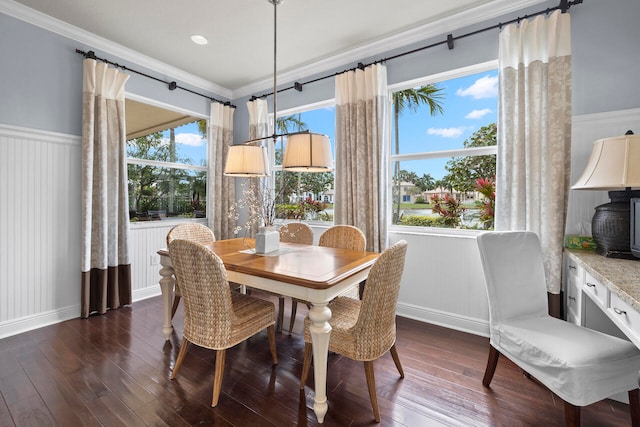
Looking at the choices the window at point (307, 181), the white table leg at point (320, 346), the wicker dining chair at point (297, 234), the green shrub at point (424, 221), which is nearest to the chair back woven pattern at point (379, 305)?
the white table leg at point (320, 346)

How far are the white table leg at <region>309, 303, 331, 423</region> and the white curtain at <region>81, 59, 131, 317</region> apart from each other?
8.45 feet

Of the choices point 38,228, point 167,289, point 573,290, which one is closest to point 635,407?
point 573,290

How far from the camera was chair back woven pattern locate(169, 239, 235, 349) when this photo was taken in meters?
1.56

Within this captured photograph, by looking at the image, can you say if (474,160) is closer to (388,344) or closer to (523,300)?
(523,300)

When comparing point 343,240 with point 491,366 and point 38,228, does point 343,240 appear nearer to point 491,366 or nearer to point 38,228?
point 491,366

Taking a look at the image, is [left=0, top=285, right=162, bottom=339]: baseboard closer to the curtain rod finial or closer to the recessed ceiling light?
the recessed ceiling light

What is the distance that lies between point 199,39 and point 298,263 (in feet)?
8.50

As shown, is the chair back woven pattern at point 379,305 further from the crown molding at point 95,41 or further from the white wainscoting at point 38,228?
the crown molding at point 95,41

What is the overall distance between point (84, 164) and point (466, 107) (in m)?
3.72

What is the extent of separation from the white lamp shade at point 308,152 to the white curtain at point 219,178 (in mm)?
2522

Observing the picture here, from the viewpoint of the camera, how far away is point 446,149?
9.32 ft

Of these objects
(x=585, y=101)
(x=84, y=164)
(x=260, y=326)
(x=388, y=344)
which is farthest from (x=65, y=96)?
(x=585, y=101)

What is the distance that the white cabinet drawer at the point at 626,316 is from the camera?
111cm

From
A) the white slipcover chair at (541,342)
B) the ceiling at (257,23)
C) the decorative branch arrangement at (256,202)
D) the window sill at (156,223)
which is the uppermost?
the ceiling at (257,23)
